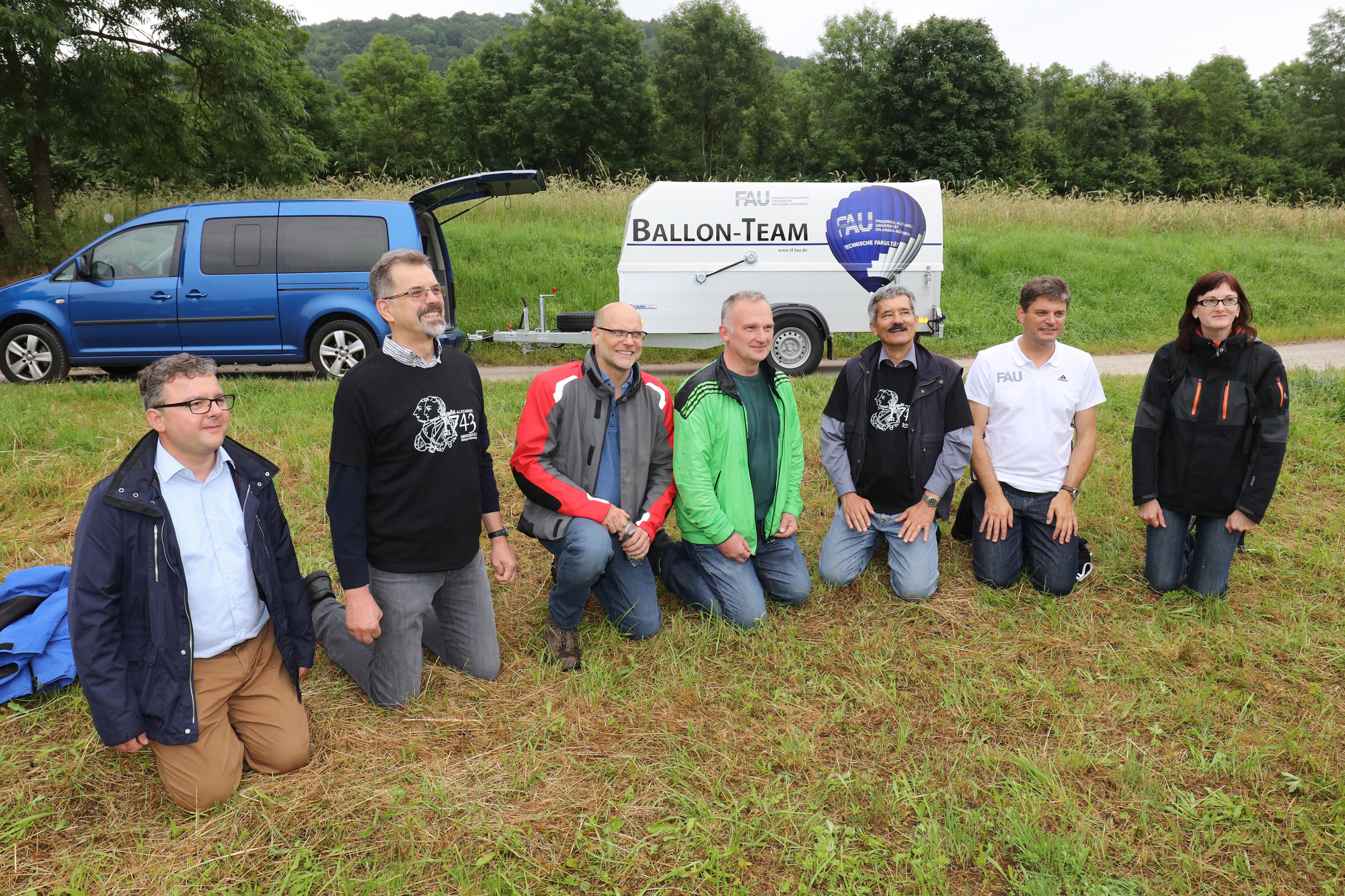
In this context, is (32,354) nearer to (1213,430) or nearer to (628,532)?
(628,532)

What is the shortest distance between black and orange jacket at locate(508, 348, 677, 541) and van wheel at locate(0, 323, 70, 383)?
7612 millimetres

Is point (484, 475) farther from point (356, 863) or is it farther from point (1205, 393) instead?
point (1205, 393)

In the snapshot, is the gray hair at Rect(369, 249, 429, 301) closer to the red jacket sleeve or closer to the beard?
the beard

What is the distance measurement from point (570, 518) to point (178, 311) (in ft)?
23.2

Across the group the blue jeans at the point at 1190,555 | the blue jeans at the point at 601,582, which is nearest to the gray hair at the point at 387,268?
the blue jeans at the point at 601,582

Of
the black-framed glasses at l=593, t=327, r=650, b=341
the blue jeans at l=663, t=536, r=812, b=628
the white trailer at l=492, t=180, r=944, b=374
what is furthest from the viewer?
the white trailer at l=492, t=180, r=944, b=374

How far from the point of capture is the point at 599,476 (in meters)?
3.83

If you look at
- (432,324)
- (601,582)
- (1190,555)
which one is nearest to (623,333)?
(432,324)

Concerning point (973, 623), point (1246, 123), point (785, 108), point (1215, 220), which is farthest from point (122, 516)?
point (1246, 123)

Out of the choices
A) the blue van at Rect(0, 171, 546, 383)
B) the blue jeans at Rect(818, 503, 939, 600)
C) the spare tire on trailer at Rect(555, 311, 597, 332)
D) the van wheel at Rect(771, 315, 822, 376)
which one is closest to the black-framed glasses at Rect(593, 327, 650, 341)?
the blue jeans at Rect(818, 503, 939, 600)

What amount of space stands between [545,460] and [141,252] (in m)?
7.36

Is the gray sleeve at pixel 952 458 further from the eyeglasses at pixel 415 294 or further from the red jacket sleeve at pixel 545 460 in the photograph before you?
the eyeglasses at pixel 415 294

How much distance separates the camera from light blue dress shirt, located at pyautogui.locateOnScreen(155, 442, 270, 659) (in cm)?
282

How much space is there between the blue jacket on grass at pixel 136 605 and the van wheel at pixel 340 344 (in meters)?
6.20
